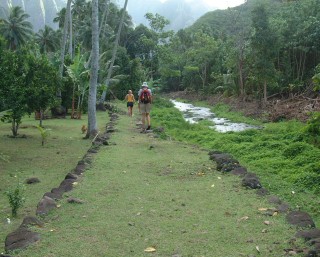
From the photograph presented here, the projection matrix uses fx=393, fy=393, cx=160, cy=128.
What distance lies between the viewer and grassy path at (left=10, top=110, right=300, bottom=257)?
4.81 m

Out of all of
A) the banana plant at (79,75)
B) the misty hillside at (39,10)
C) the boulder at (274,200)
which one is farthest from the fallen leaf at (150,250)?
the misty hillside at (39,10)

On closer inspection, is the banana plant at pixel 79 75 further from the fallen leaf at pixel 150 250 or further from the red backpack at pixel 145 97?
the fallen leaf at pixel 150 250

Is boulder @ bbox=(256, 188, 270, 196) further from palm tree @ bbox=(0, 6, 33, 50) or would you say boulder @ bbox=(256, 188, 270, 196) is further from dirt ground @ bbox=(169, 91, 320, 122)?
palm tree @ bbox=(0, 6, 33, 50)

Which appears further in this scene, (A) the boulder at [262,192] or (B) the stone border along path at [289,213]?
(A) the boulder at [262,192]

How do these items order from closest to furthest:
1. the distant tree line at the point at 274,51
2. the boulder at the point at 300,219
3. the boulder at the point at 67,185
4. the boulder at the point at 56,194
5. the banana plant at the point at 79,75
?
1. the boulder at the point at 300,219
2. the boulder at the point at 56,194
3. the boulder at the point at 67,185
4. the banana plant at the point at 79,75
5. the distant tree line at the point at 274,51

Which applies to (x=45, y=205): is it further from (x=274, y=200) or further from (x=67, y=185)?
(x=274, y=200)

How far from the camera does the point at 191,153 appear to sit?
1135 centimetres

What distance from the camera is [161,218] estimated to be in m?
5.88

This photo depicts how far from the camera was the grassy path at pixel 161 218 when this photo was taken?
481cm

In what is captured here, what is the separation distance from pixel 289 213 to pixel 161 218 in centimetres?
189

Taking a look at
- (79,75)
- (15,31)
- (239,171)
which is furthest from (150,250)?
(15,31)

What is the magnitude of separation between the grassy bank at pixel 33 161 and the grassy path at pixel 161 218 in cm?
72

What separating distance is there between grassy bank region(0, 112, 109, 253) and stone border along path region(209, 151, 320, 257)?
368cm

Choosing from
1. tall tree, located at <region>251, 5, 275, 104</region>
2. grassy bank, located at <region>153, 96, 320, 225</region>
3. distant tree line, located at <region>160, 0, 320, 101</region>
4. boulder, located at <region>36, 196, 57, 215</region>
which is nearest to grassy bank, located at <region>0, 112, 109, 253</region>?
boulder, located at <region>36, 196, 57, 215</region>
